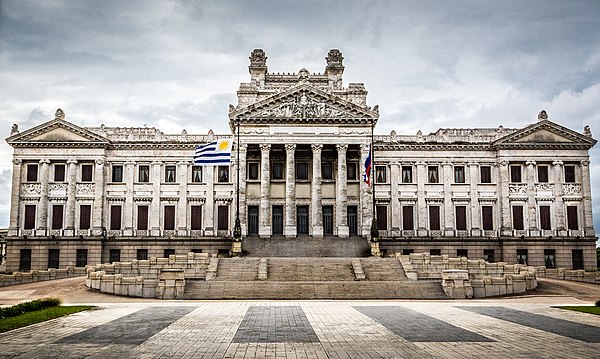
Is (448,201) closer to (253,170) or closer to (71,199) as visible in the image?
(253,170)

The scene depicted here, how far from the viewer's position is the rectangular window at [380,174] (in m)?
66.9

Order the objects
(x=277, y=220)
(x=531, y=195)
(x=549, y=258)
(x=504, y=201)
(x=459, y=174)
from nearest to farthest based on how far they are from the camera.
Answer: (x=277, y=220) → (x=549, y=258) → (x=504, y=201) → (x=531, y=195) → (x=459, y=174)

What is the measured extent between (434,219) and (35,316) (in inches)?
1916

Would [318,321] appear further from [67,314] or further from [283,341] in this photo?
[67,314]

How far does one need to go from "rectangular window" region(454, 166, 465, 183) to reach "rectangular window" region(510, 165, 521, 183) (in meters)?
5.01

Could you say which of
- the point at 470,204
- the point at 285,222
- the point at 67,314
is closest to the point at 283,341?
the point at 67,314

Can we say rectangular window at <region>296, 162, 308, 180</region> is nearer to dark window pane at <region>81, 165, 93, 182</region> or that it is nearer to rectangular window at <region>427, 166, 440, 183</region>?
rectangular window at <region>427, 166, 440, 183</region>

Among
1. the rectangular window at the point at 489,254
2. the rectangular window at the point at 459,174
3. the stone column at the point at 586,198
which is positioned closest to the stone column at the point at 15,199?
the rectangular window at the point at 459,174

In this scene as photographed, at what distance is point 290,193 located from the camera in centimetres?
6025

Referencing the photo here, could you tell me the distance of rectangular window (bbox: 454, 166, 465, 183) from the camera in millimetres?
67188

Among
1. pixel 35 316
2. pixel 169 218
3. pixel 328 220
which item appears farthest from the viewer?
pixel 169 218

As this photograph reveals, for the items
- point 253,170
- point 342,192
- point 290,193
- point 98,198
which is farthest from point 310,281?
point 98,198

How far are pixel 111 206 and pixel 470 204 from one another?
38.6m

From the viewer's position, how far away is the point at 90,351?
1692 centimetres
